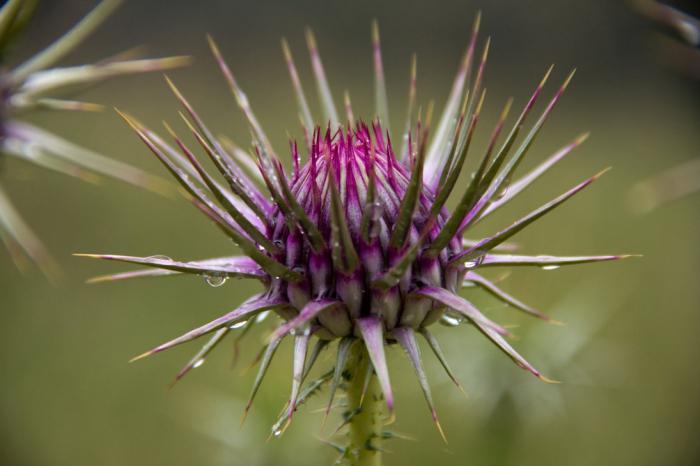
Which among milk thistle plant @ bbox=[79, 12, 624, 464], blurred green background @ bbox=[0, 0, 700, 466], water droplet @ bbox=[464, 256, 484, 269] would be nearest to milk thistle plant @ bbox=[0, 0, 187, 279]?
blurred green background @ bbox=[0, 0, 700, 466]

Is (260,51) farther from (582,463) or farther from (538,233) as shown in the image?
(582,463)

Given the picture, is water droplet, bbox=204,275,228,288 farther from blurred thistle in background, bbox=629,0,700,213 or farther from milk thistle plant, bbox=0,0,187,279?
blurred thistle in background, bbox=629,0,700,213

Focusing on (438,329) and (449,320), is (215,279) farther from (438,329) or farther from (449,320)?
(438,329)

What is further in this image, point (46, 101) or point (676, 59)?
point (676, 59)

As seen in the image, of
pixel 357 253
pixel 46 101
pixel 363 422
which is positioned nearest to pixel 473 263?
pixel 357 253

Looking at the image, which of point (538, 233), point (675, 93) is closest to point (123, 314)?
point (538, 233)
